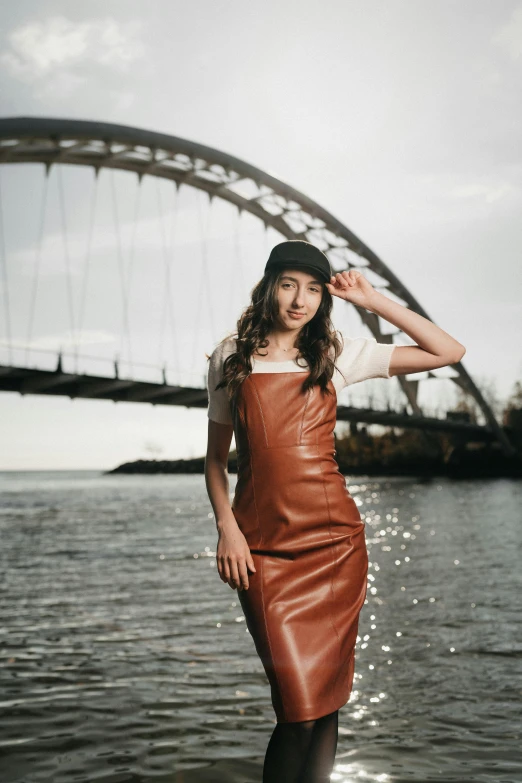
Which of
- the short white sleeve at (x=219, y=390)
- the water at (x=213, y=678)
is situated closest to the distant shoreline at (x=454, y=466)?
the water at (x=213, y=678)

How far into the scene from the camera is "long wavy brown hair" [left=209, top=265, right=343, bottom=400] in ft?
8.46

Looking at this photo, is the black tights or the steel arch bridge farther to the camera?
the steel arch bridge

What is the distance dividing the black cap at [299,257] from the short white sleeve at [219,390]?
29cm

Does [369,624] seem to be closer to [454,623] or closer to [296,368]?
[454,623]

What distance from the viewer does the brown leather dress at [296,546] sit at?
241cm

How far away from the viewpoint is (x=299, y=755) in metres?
2.37

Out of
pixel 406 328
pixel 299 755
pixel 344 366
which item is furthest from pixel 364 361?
pixel 299 755

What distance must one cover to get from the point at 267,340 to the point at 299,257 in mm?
270

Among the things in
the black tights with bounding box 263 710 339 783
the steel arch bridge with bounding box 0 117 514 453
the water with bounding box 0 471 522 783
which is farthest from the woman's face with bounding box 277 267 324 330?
the steel arch bridge with bounding box 0 117 514 453

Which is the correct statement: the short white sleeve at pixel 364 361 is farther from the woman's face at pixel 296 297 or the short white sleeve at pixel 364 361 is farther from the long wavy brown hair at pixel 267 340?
the woman's face at pixel 296 297

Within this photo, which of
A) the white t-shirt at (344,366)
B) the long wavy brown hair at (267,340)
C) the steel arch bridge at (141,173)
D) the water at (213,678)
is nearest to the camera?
the long wavy brown hair at (267,340)

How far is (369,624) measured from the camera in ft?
25.5

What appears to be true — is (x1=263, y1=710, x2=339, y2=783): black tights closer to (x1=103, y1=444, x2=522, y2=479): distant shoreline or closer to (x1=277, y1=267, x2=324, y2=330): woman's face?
(x1=277, y1=267, x2=324, y2=330): woman's face

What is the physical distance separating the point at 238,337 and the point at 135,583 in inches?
344
